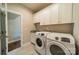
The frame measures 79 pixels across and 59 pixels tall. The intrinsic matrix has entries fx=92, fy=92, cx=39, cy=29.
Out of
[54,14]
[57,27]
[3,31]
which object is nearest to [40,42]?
[57,27]

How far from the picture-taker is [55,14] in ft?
4.59

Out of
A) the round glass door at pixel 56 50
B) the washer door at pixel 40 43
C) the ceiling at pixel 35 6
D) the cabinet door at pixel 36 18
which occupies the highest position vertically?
the ceiling at pixel 35 6

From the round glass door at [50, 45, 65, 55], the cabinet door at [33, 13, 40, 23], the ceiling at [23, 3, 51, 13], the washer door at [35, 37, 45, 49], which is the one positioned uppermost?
the ceiling at [23, 3, 51, 13]

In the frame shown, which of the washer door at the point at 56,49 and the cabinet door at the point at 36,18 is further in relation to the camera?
the cabinet door at the point at 36,18

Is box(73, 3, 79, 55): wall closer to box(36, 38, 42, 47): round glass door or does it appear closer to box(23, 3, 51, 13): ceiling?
box(23, 3, 51, 13): ceiling

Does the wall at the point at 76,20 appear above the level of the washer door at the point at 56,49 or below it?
above

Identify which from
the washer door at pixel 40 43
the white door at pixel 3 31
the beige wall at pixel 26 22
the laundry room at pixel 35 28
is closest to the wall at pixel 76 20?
the laundry room at pixel 35 28

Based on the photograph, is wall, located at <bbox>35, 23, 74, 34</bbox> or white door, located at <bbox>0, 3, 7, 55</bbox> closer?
wall, located at <bbox>35, 23, 74, 34</bbox>

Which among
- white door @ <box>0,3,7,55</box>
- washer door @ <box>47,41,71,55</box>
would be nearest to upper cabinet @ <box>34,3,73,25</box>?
washer door @ <box>47,41,71,55</box>

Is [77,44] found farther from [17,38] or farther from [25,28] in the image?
[17,38]

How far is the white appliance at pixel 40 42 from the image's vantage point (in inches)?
57.8

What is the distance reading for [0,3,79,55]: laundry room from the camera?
1362 millimetres

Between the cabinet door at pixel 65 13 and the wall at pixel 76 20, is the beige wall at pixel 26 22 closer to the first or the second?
the cabinet door at pixel 65 13

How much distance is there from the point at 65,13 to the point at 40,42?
0.60 meters
